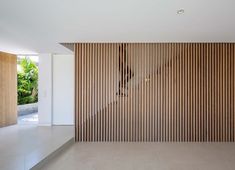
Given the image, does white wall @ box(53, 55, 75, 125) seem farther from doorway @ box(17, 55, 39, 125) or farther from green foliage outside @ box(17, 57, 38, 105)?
green foliage outside @ box(17, 57, 38, 105)

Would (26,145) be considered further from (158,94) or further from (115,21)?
(158,94)

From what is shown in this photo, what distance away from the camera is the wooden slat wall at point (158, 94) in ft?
18.0

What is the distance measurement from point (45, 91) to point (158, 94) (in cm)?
406

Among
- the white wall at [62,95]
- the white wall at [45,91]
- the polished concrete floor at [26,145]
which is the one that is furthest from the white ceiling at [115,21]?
the polished concrete floor at [26,145]

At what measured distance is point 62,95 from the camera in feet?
24.0

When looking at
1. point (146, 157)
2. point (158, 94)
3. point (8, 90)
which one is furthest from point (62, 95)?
point (146, 157)

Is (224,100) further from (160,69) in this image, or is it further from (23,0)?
(23,0)

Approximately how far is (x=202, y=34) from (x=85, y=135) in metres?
3.93

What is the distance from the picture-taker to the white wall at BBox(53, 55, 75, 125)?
287 inches

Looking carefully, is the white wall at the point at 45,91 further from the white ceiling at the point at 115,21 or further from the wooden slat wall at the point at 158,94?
the wooden slat wall at the point at 158,94

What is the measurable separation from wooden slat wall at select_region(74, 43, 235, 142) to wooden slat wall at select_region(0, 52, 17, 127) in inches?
126

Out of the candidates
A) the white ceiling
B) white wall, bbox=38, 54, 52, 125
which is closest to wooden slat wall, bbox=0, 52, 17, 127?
white wall, bbox=38, 54, 52, 125

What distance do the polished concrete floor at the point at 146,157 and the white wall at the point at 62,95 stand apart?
2.26 meters

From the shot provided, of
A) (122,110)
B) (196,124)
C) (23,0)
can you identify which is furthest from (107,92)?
(23,0)
